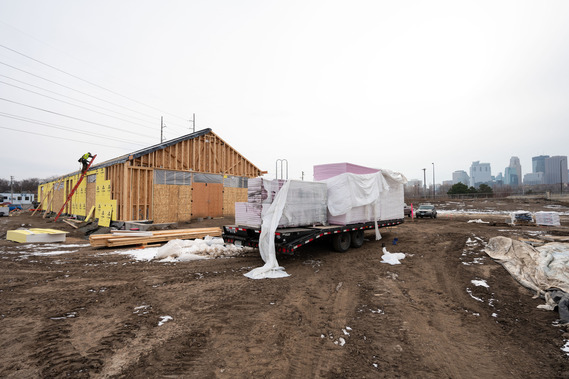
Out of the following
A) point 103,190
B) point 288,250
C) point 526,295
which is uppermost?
point 103,190

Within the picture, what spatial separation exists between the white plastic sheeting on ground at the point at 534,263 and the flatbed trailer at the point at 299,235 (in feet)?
13.4

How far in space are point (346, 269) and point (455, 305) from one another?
9.21 ft

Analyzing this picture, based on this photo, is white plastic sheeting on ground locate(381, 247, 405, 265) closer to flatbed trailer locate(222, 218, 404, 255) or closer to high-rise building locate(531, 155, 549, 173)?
flatbed trailer locate(222, 218, 404, 255)

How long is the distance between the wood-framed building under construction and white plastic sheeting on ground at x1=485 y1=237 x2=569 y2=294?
15.9 m

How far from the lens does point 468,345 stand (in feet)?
12.5

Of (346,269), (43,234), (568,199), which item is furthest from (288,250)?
(568,199)

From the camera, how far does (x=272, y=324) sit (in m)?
4.27

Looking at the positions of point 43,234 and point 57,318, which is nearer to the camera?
point 57,318

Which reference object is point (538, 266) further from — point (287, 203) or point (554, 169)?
point (554, 169)

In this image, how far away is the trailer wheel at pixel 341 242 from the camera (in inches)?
373

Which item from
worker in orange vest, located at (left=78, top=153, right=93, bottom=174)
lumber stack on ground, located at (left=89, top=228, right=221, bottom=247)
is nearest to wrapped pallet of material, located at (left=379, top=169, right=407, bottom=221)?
lumber stack on ground, located at (left=89, top=228, right=221, bottom=247)

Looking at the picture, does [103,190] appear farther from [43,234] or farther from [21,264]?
[21,264]

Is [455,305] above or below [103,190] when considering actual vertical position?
below

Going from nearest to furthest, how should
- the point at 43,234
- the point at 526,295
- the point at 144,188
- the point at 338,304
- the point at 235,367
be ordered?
the point at 235,367 → the point at 338,304 → the point at 526,295 → the point at 43,234 → the point at 144,188
